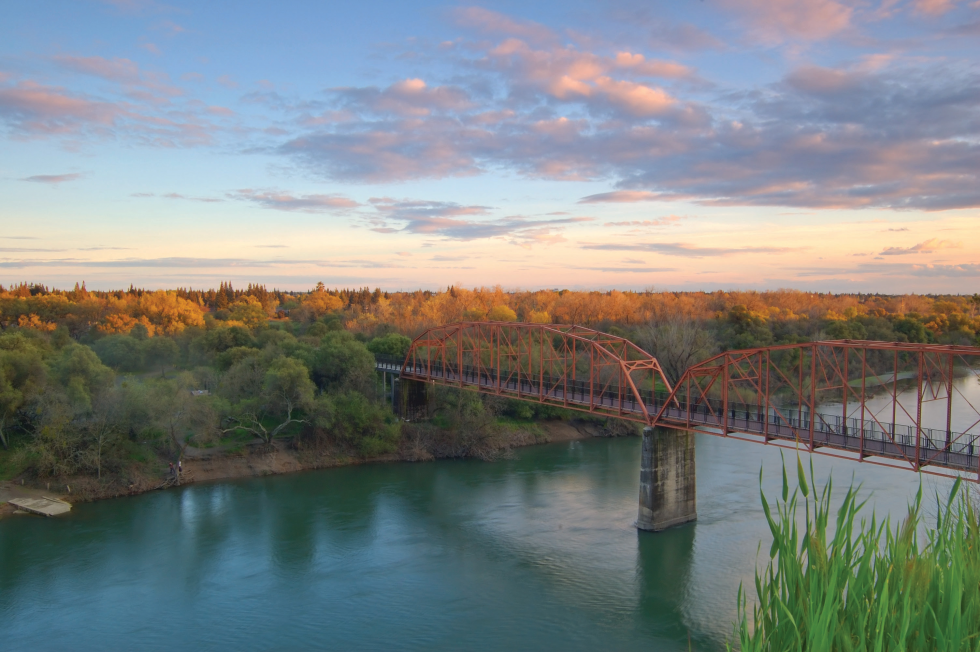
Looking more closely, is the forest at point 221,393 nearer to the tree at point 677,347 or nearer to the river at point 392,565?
the tree at point 677,347

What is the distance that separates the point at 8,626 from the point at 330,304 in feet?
314

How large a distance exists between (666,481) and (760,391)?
5.44 m

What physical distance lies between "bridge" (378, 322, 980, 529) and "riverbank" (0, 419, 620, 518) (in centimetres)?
365

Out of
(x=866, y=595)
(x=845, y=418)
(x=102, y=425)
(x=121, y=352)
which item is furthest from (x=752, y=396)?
(x=121, y=352)

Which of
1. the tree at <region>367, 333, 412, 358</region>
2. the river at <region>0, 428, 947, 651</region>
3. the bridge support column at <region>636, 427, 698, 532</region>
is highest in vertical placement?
the tree at <region>367, 333, 412, 358</region>

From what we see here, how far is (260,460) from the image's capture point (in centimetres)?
3956

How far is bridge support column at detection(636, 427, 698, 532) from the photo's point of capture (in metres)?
28.6

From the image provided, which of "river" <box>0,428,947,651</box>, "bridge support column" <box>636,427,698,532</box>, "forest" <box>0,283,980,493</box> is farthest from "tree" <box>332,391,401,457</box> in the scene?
"bridge support column" <box>636,427,698,532</box>

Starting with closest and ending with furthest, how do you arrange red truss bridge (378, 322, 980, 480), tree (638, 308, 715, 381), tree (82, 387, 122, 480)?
red truss bridge (378, 322, 980, 480), tree (82, 387, 122, 480), tree (638, 308, 715, 381)

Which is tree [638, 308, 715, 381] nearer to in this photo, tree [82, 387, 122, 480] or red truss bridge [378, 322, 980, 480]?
red truss bridge [378, 322, 980, 480]

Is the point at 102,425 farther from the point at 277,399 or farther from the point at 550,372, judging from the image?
the point at 550,372

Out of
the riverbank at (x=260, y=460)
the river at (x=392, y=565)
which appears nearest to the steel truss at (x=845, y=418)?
the river at (x=392, y=565)

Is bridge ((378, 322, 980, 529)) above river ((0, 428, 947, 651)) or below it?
above

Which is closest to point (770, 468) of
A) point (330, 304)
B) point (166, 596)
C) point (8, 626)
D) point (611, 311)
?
point (166, 596)
